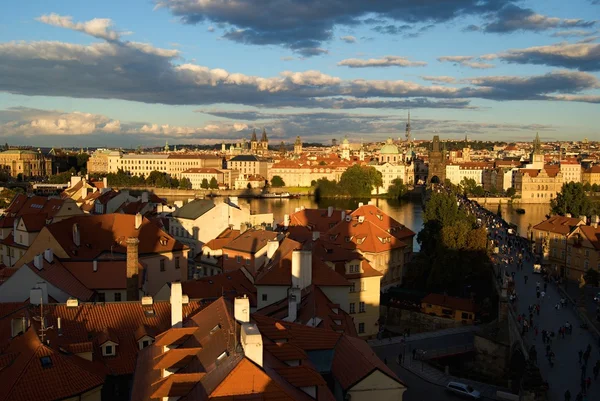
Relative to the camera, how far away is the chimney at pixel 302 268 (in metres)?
16.8

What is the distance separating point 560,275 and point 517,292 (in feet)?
20.6

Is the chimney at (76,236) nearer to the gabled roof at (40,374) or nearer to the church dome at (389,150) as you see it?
the gabled roof at (40,374)

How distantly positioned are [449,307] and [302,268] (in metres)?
7.64

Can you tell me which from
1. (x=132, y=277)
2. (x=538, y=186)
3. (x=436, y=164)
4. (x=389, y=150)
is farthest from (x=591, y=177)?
(x=132, y=277)

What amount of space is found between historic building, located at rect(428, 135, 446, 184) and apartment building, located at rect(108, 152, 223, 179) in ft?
145

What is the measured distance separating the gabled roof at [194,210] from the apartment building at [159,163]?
328 ft

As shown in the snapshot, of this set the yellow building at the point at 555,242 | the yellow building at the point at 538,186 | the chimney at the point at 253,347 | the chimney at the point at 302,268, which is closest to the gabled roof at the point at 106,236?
the chimney at the point at 302,268

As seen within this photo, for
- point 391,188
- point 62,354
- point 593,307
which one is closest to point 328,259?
point 593,307

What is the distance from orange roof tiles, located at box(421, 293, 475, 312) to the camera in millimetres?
22031

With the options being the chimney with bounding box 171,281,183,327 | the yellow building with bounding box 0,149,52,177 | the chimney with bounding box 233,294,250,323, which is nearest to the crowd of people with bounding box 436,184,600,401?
the chimney with bounding box 233,294,250,323

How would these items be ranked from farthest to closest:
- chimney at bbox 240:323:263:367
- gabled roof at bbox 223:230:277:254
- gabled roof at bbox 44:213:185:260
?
1. gabled roof at bbox 223:230:277:254
2. gabled roof at bbox 44:213:185:260
3. chimney at bbox 240:323:263:367

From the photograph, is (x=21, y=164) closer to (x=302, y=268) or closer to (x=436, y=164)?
(x=436, y=164)

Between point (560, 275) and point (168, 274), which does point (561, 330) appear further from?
point (168, 274)

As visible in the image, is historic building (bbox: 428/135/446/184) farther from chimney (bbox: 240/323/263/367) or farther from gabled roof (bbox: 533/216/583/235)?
chimney (bbox: 240/323/263/367)
